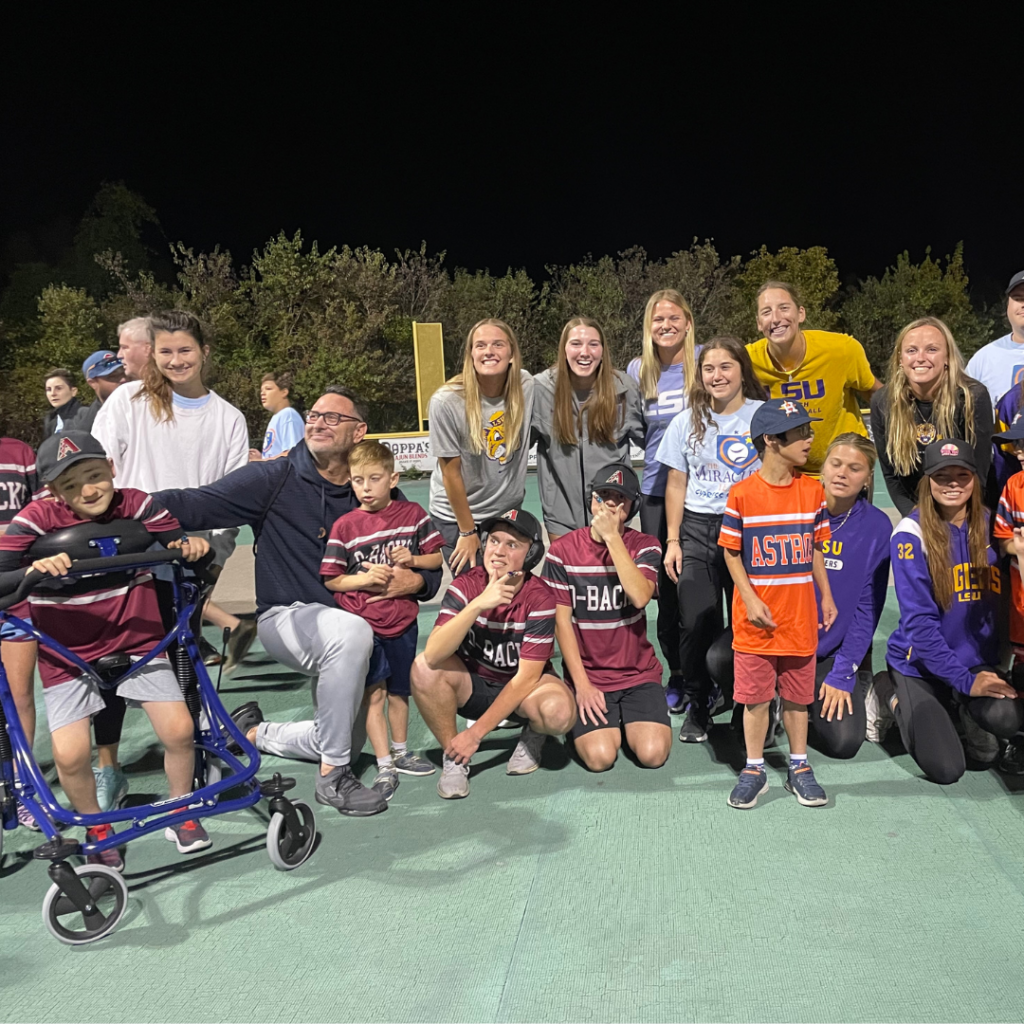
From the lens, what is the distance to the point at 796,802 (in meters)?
3.28

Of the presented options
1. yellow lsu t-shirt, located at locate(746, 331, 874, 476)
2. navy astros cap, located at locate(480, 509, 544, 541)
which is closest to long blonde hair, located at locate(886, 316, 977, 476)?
yellow lsu t-shirt, located at locate(746, 331, 874, 476)

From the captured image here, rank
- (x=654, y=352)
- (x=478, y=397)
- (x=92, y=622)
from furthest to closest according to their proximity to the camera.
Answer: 1. (x=654, y=352)
2. (x=478, y=397)
3. (x=92, y=622)

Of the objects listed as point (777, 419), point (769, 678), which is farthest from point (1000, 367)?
point (769, 678)

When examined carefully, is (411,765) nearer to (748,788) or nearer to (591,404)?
(748,788)

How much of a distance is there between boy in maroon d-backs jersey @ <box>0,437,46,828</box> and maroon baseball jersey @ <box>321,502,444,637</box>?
1.06m

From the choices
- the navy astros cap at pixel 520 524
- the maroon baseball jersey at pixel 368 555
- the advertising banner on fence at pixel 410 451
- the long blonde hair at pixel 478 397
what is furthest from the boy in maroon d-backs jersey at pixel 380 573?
the advertising banner on fence at pixel 410 451

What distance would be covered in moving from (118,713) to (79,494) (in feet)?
3.16

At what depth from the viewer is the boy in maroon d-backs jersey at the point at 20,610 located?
3.26 metres

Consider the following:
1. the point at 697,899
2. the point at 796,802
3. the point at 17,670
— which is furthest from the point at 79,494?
the point at 796,802

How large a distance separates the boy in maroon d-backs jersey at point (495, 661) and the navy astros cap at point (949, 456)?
157cm

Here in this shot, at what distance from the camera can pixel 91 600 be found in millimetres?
2939

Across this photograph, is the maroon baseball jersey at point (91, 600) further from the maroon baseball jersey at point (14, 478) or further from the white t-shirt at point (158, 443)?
the white t-shirt at point (158, 443)

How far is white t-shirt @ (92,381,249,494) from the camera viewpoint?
4.02 meters

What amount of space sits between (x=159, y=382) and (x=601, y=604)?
2233 millimetres
